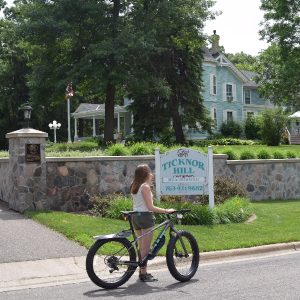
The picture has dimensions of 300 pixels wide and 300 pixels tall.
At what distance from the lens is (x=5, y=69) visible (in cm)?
5431

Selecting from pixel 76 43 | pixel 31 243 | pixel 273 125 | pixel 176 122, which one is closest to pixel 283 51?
pixel 273 125

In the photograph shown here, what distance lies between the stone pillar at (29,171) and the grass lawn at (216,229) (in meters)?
0.58

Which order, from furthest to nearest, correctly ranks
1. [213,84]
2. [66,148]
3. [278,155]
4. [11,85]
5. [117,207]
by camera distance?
[11,85] → [213,84] → [66,148] → [278,155] → [117,207]

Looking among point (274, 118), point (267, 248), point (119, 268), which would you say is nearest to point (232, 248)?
point (267, 248)

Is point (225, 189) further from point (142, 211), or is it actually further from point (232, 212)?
point (142, 211)

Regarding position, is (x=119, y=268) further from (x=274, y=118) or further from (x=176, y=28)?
(x=274, y=118)

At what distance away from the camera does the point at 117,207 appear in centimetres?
1329

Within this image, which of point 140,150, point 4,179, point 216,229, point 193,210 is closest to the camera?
point 216,229

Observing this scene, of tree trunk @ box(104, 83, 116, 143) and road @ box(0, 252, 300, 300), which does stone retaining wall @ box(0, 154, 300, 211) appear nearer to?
road @ box(0, 252, 300, 300)

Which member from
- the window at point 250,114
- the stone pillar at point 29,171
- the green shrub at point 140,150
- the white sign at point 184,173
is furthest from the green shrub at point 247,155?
the window at point 250,114

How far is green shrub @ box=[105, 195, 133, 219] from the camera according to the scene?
43.2 ft

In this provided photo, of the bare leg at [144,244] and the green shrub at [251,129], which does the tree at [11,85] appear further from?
the bare leg at [144,244]

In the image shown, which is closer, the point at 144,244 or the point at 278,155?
the point at 144,244

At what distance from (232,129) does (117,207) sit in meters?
36.7
